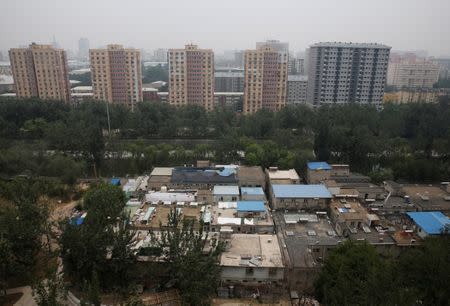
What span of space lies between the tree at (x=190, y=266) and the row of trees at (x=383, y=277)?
294cm

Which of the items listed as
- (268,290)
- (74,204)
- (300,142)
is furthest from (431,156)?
(74,204)

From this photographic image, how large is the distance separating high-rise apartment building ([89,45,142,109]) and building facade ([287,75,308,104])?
17.4m

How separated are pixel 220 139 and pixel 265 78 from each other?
39.8ft

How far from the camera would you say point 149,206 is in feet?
43.3

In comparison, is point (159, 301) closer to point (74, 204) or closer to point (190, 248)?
point (190, 248)

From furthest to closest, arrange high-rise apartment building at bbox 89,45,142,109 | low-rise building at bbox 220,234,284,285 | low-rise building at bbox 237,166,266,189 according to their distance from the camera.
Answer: high-rise apartment building at bbox 89,45,142,109, low-rise building at bbox 237,166,266,189, low-rise building at bbox 220,234,284,285

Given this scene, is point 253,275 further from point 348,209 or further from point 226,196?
→ point 348,209

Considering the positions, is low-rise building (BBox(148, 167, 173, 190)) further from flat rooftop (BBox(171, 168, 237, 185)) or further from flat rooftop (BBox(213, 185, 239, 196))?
flat rooftop (BBox(213, 185, 239, 196))

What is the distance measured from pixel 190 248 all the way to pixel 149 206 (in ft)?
15.2

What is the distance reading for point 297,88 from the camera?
3912 cm

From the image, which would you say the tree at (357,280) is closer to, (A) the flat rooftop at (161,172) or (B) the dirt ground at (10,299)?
(B) the dirt ground at (10,299)

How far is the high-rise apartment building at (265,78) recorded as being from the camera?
31078 mm

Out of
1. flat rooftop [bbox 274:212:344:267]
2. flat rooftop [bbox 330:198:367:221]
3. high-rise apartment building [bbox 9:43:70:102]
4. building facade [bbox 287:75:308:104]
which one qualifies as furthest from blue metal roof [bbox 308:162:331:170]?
high-rise apartment building [bbox 9:43:70:102]

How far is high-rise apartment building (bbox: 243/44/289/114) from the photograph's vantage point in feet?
102
